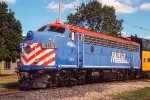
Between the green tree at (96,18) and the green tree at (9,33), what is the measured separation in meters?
24.2

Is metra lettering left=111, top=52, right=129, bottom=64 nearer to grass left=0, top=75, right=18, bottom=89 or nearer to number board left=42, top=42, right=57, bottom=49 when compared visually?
grass left=0, top=75, right=18, bottom=89

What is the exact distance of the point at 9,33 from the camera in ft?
128

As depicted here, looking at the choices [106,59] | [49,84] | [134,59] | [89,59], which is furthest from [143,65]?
[49,84]

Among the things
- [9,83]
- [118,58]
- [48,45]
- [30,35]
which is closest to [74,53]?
[48,45]

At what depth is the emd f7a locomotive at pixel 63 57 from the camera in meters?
17.9

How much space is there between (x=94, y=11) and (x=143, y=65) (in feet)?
111

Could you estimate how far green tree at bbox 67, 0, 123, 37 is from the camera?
62688mm

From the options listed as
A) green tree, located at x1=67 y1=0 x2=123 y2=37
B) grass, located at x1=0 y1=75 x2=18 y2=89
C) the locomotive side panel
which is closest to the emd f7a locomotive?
grass, located at x1=0 y1=75 x2=18 y2=89

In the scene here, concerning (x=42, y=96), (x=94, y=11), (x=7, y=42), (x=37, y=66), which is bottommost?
(x=42, y=96)

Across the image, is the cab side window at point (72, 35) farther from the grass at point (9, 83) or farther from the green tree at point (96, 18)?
the green tree at point (96, 18)

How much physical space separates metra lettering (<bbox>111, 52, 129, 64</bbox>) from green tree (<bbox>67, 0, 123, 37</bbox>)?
3527cm

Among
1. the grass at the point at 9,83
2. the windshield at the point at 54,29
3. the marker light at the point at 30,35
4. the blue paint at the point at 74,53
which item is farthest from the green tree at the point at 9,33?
the marker light at the point at 30,35

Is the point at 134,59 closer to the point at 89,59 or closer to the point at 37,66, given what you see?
the point at 89,59

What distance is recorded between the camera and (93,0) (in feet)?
210
